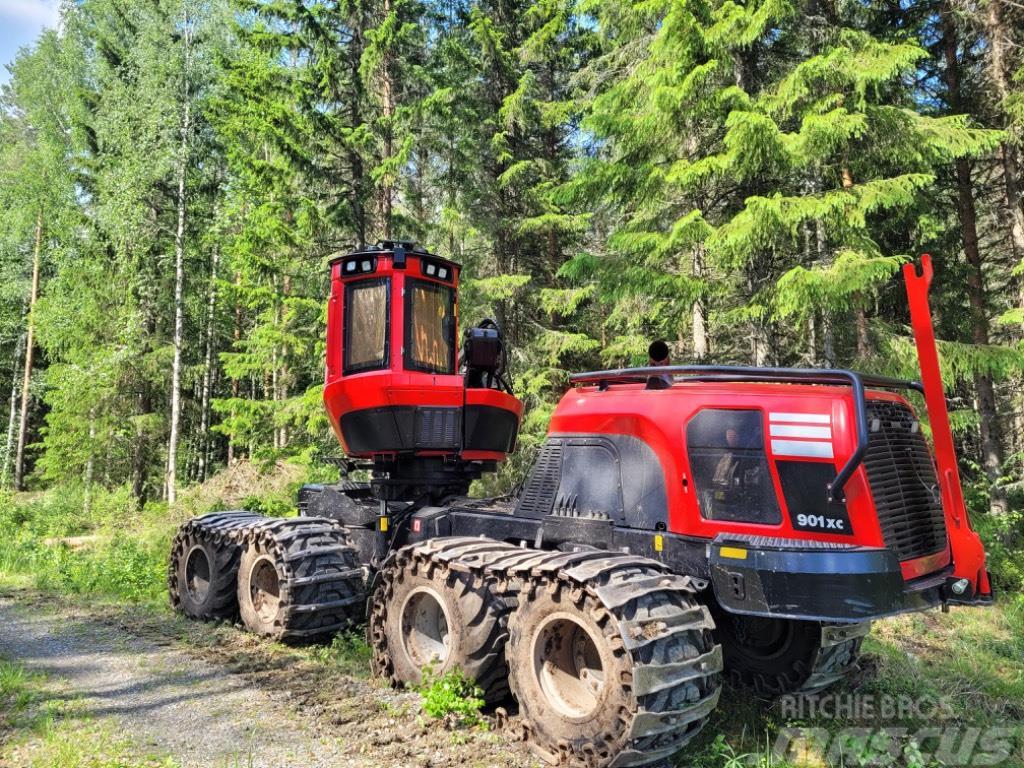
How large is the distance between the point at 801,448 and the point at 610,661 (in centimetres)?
142

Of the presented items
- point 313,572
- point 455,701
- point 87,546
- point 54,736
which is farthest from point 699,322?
point 87,546

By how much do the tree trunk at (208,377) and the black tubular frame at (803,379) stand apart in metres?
19.0

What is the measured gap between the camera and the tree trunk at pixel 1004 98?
11.2 m

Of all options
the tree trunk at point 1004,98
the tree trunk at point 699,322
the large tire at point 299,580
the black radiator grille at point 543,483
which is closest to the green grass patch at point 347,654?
the large tire at point 299,580

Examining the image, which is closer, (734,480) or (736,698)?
(734,480)

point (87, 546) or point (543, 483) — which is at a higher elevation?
point (543, 483)

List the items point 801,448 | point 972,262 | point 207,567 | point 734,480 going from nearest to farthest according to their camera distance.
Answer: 1. point 801,448
2. point 734,480
3. point 207,567
4. point 972,262

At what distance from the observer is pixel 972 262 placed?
12398 millimetres

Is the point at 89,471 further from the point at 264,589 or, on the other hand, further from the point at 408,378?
the point at 408,378

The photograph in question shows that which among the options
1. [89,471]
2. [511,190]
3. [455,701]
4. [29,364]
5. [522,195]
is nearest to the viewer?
[455,701]

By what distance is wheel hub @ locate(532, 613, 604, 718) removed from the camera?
3771 mm

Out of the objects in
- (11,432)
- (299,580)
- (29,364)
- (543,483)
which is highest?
(29,364)

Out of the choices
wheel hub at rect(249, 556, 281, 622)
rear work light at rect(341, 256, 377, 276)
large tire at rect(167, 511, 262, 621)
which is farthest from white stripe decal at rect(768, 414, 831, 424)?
large tire at rect(167, 511, 262, 621)

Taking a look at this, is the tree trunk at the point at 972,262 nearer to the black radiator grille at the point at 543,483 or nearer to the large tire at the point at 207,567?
the black radiator grille at the point at 543,483
